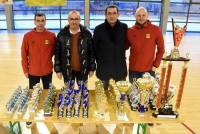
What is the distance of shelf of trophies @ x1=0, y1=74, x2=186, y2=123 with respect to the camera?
2.50 m

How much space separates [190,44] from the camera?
30.0 feet

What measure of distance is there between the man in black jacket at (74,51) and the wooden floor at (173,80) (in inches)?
49.9

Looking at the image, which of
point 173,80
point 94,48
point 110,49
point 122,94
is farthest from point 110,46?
point 173,80

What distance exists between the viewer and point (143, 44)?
340 cm

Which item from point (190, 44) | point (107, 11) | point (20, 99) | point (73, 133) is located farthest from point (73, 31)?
point (190, 44)

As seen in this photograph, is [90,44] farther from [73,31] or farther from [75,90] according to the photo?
[75,90]

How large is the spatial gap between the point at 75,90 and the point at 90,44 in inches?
28.4

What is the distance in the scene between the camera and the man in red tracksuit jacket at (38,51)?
335cm

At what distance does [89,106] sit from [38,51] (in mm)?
1146

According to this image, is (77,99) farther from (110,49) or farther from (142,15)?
(142,15)

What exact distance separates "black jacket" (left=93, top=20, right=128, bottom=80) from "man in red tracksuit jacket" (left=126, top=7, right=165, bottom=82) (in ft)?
0.49

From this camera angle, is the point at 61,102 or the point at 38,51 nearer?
the point at 61,102

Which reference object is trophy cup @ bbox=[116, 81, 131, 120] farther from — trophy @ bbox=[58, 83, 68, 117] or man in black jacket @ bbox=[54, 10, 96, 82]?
man in black jacket @ bbox=[54, 10, 96, 82]

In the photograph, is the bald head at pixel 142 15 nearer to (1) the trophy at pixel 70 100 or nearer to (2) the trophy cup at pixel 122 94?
(2) the trophy cup at pixel 122 94
